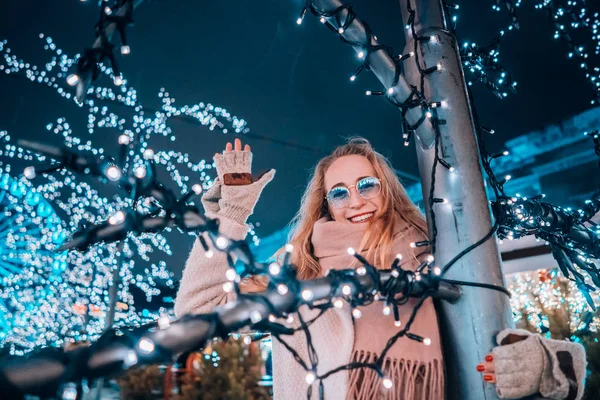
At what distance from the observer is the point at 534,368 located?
1046 mm

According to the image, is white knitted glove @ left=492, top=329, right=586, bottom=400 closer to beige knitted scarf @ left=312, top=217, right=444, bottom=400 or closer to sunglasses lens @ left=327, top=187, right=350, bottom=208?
beige knitted scarf @ left=312, top=217, right=444, bottom=400

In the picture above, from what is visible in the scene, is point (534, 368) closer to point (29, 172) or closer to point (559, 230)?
point (559, 230)

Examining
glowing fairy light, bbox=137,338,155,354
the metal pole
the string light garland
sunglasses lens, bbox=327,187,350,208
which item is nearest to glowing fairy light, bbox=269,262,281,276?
the string light garland

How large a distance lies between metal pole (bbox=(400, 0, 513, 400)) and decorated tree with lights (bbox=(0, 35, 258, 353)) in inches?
166

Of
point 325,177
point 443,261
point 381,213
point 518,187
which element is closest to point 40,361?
point 443,261

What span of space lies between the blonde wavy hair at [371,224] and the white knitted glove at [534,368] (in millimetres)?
604

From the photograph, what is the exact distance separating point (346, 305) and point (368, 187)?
536mm

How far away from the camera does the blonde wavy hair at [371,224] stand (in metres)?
1.70

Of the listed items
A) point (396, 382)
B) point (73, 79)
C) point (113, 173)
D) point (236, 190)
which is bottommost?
point (396, 382)

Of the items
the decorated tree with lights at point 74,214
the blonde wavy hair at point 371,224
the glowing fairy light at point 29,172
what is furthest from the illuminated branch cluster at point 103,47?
the decorated tree with lights at point 74,214

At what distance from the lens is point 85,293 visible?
9250 millimetres

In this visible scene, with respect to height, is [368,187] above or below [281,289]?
above

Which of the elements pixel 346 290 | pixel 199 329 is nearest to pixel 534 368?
pixel 346 290

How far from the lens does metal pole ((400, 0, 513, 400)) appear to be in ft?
3.79
